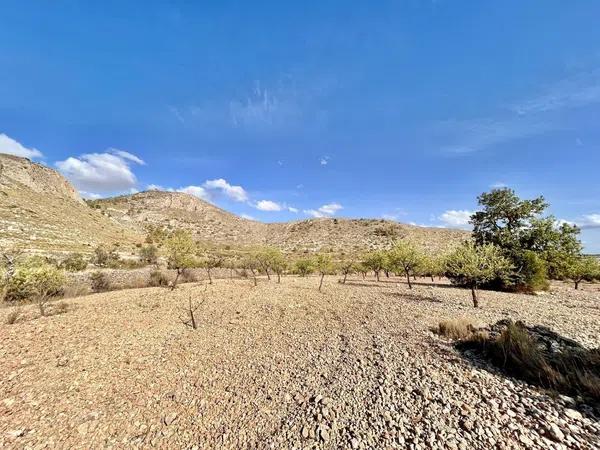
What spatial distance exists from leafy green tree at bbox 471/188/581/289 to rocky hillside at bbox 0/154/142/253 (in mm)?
44529

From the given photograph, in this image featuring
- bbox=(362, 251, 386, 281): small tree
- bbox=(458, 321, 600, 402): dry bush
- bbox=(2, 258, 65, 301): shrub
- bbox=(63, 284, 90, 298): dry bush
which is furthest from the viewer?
bbox=(362, 251, 386, 281): small tree

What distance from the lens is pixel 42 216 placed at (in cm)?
3488

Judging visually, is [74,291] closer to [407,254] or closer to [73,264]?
[73,264]

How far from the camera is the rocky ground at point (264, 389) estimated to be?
4.88 meters

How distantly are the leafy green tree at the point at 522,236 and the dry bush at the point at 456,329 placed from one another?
15.7m

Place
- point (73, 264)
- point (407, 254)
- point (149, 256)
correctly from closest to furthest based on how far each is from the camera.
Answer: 1. point (407, 254)
2. point (73, 264)
3. point (149, 256)

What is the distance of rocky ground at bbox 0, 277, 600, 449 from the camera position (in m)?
4.88

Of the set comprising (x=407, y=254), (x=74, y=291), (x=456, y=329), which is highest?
(x=407, y=254)

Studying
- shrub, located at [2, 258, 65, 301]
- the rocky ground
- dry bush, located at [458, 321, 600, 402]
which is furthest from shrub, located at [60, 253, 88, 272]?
dry bush, located at [458, 321, 600, 402]

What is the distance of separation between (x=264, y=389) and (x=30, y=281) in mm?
15300

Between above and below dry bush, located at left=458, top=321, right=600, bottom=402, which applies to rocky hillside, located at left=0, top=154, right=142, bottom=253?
above

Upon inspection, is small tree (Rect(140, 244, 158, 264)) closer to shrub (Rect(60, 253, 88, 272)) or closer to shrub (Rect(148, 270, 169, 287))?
shrub (Rect(60, 253, 88, 272))

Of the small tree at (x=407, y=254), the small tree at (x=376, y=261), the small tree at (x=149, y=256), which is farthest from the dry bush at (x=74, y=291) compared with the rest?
the small tree at (x=376, y=261)

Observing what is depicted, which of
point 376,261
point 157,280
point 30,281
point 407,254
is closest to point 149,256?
point 157,280
